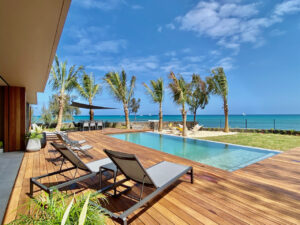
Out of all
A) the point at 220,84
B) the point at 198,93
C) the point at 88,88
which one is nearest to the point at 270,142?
the point at 220,84

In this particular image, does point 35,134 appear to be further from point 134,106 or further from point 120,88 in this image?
point 134,106

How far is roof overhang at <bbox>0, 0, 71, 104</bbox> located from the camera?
1.67 m

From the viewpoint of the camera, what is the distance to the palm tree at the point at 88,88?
1480 centimetres

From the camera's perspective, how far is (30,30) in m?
2.11

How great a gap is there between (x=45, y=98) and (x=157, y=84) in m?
11.3

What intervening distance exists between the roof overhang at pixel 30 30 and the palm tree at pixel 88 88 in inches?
465

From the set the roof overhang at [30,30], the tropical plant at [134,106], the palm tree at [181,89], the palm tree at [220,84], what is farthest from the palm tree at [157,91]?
the tropical plant at [134,106]

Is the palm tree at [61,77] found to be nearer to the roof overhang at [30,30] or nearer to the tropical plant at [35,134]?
the tropical plant at [35,134]

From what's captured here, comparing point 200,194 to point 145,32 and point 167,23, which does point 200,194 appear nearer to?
point 167,23

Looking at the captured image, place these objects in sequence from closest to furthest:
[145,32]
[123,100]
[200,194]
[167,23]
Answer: [200,194] < [123,100] < [167,23] < [145,32]

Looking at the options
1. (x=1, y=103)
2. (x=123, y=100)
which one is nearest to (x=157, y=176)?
(x=1, y=103)

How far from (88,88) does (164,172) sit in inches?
560

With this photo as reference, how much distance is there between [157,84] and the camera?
44.5ft

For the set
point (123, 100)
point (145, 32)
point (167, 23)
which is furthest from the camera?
point (145, 32)
